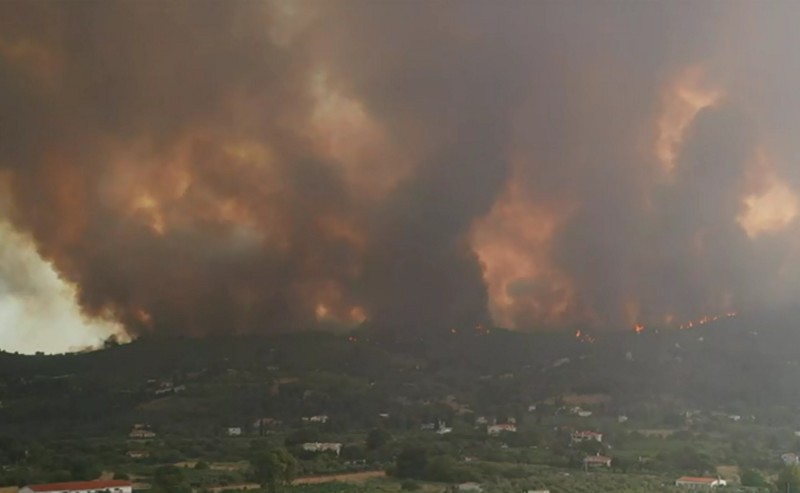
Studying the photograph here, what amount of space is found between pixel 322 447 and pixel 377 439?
2335mm

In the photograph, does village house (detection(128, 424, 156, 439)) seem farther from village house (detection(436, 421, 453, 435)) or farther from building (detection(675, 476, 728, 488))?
building (detection(675, 476, 728, 488))

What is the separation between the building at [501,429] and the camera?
39.1 meters

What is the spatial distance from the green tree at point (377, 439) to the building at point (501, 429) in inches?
246

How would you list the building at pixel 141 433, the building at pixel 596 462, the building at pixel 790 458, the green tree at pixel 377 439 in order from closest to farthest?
1. the building at pixel 596 462
2. the building at pixel 790 458
3. the green tree at pixel 377 439
4. the building at pixel 141 433

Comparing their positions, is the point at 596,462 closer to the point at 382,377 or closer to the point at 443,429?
the point at 443,429

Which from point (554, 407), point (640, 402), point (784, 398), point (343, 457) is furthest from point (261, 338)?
point (784, 398)

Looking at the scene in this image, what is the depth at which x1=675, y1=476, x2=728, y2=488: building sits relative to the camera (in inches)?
1070

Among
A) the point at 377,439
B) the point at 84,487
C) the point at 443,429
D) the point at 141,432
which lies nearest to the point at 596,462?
the point at 377,439

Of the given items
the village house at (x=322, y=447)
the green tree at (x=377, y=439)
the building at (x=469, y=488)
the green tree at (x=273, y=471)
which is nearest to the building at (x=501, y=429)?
the green tree at (x=377, y=439)

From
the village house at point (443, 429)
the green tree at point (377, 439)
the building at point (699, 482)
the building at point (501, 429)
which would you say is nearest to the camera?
the building at point (699, 482)

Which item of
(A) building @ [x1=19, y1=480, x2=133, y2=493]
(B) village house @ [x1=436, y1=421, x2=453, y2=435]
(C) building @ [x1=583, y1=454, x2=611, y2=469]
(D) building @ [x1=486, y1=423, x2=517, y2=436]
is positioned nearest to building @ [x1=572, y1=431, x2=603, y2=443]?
(D) building @ [x1=486, y1=423, x2=517, y2=436]

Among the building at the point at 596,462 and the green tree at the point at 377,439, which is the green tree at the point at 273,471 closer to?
the green tree at the point at 377,439

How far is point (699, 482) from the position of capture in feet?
90.3

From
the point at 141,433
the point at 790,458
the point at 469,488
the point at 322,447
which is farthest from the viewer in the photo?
the point at 141,433
